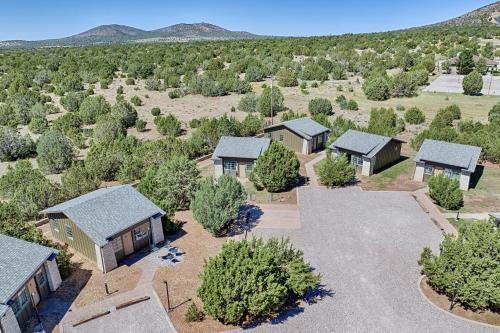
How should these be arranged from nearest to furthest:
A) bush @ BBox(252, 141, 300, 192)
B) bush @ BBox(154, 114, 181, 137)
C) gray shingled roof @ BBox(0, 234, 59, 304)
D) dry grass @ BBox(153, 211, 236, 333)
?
gray shingled roof @ BBox(0, 234, 59, 304) < dry grass @ BBox(153, 211, 236, 333) < bush @ BBox(252, 141, 300, 192) < bush @ BBox(154, 114, 181, 137)

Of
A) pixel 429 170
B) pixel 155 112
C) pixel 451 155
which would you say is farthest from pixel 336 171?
pixel 155 112

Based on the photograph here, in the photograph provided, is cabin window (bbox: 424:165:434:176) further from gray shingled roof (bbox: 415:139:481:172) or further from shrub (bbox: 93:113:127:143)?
shrub (bbox: 93:113:127:143)

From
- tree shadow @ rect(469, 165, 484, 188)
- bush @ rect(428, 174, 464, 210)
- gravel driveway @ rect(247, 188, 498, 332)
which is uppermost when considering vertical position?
bush @ rect(428, 174, 464, 210)

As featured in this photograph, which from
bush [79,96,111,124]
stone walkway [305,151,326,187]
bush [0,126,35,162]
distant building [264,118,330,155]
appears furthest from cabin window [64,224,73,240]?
bush [79,96,111,124]

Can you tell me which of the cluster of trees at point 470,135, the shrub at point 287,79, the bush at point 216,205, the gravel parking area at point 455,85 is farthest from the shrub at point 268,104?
the bush at point 216,205

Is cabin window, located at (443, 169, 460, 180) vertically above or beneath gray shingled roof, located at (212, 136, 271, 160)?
beneath

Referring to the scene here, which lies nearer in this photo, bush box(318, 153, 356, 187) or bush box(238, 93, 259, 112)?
bush box(318, 153, 356, 187)

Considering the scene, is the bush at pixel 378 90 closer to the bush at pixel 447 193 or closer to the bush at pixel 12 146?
the bush at pixel 447 193
